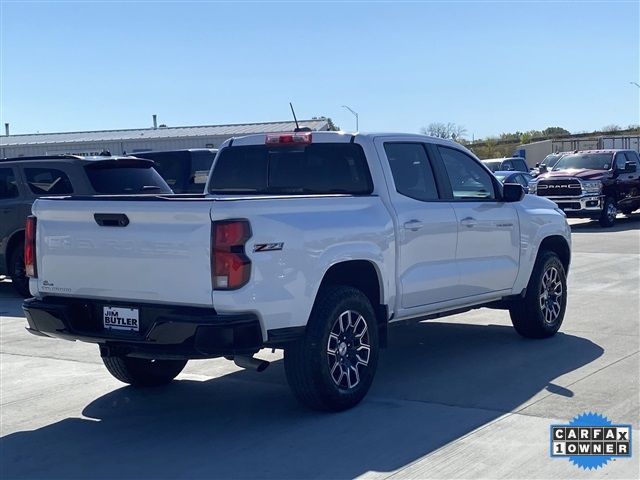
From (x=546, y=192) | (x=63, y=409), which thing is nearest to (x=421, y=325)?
(x=63, y=409)

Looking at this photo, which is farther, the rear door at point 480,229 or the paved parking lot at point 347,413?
the rear door at point 480,229

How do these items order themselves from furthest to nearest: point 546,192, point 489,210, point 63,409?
point 546,192
point 489,210
point 63,409

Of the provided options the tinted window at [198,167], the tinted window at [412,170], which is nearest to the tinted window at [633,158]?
the tinted window at [198,167]

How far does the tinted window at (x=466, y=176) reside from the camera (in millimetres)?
8195

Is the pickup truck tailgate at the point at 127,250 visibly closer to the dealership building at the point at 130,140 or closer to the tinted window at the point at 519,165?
the tinted window at the point at 519,165

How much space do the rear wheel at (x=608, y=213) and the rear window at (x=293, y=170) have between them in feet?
59.5

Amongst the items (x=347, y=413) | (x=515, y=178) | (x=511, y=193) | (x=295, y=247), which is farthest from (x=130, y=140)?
(x=295, y=247)

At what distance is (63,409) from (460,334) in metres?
4.30

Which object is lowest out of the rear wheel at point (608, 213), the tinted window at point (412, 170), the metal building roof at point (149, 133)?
the rear wheel at point (608, 213)

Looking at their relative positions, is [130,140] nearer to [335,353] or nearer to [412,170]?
[412,170]

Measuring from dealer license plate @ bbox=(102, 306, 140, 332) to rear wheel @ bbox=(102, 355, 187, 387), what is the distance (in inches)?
44.4

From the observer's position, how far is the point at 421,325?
1012 centimetres

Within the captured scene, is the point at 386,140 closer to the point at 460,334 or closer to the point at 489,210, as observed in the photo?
the point at 489,210

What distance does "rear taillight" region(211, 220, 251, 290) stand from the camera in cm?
577
